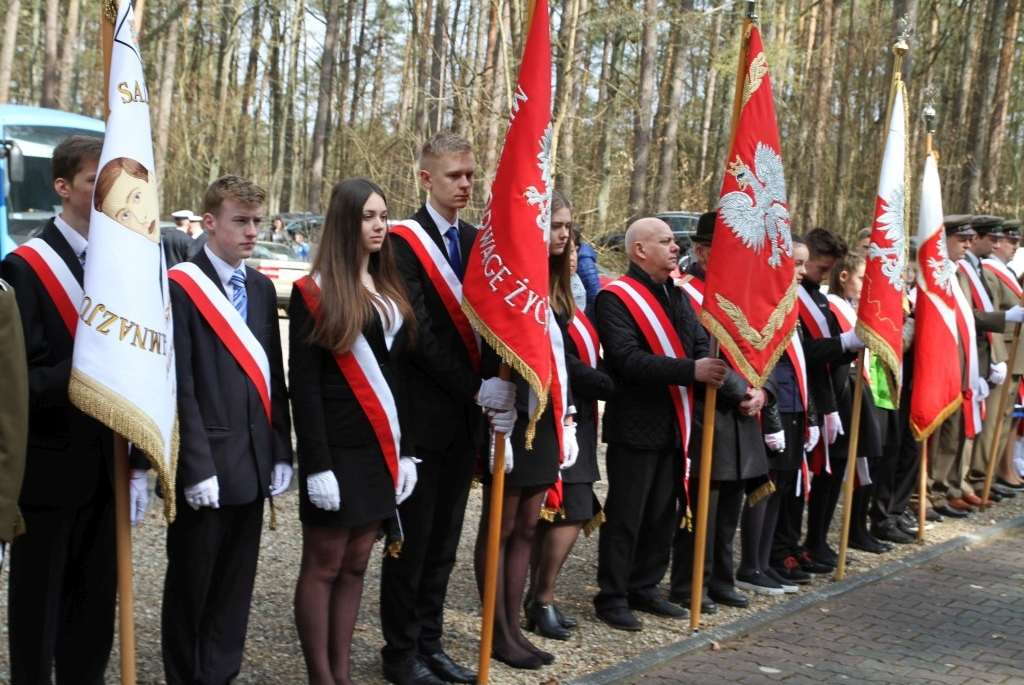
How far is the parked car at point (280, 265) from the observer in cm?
2647

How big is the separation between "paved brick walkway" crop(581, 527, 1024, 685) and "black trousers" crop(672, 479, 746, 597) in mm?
436

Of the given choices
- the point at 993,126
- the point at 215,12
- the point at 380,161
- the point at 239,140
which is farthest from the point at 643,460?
the point at 239,140

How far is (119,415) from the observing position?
3.93 metres

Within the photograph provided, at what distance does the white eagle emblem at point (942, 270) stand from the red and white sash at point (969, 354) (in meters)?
0.83

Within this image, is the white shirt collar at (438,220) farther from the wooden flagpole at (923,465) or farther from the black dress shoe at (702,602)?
the wooden flagpole at (923,465)

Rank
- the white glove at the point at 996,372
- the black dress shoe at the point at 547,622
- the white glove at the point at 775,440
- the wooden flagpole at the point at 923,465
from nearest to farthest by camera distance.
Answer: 1. the black dress shoe at the point at 547,622
2. the white glove at the point at 775,440
3. the wooden flagpole at the point at 923,465
4. the white glove at the point at 996,372

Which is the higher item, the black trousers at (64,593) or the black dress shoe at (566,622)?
the black trousers at (64,593)

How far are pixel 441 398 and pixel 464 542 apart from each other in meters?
3.25

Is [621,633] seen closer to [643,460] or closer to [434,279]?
[643,460]

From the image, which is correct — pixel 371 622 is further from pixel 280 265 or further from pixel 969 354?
pixel 280 265

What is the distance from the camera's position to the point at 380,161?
68.5 feet

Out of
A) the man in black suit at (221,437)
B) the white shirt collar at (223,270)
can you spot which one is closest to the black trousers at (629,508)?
the man in black suit at (221,437)

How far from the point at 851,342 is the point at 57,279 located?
16.2ft

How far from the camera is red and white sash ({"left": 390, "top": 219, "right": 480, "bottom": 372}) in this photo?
5230 mm
